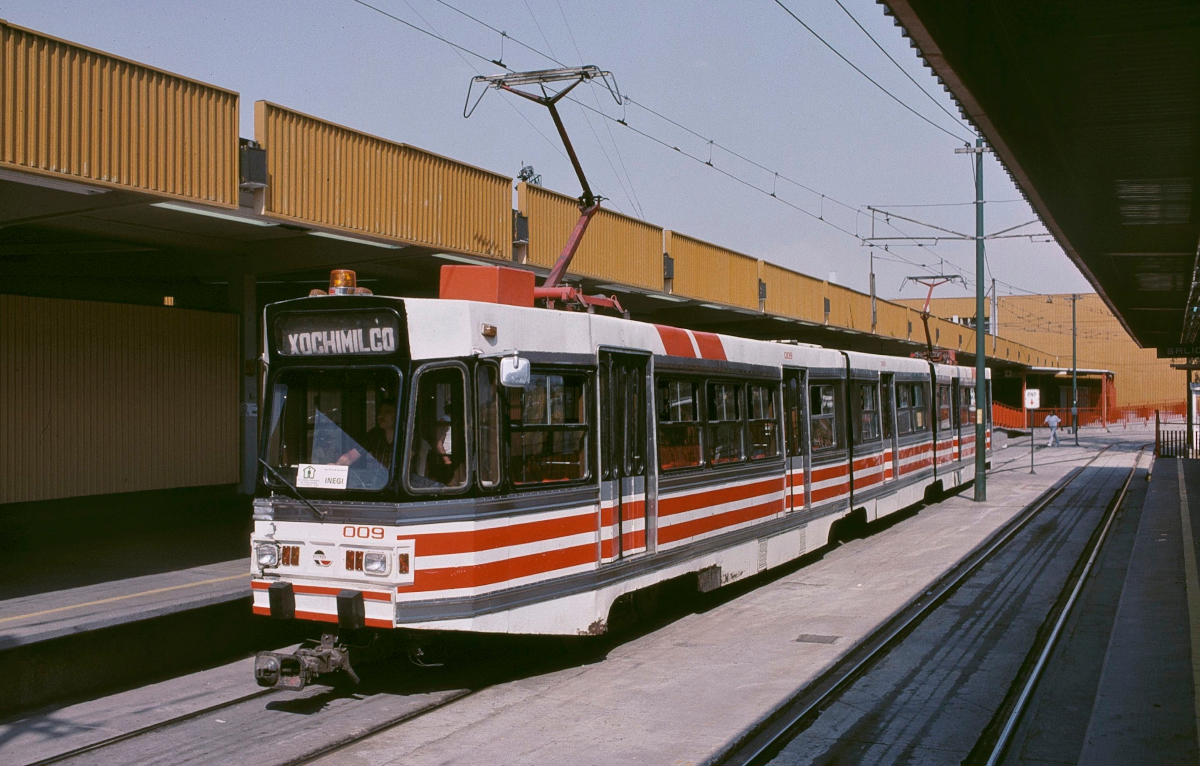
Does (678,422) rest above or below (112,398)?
below

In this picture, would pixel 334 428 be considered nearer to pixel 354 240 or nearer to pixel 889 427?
pixel 354 240

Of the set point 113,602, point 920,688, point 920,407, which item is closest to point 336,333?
point 113,602

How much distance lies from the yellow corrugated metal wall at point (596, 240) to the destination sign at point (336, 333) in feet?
28.6

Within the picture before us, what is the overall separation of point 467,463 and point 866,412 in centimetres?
1046

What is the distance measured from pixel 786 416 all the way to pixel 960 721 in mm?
6388

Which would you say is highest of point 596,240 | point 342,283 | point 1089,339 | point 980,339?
point 1089,339

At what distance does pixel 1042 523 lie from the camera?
20469mm

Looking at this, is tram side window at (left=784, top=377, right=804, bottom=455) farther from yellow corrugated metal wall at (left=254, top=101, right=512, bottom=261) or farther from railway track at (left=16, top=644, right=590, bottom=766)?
railway track at (left=16, top=644, right=590, bottom=766)

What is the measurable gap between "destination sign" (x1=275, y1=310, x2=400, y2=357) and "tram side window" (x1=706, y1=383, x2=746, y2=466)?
4.39 meters

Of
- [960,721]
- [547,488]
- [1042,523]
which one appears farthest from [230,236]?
[1042,523]

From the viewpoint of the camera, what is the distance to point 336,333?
8.35 meters

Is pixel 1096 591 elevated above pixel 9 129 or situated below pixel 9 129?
below

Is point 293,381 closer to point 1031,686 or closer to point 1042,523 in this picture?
point 1031,686

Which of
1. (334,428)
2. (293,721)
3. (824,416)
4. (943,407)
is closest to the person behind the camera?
(293,721)
